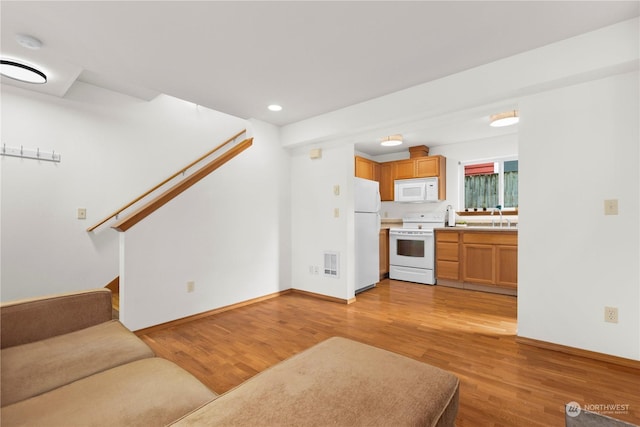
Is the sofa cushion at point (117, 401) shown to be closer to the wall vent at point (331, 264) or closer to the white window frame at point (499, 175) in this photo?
the wall vent at point (331, 264)

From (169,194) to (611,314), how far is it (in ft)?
12.8

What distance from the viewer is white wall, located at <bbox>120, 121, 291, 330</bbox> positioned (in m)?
2.79

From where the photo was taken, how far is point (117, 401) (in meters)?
0.98

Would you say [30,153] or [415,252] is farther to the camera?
[415,252]

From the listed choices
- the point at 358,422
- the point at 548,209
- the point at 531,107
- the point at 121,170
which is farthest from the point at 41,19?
the point at 548,209

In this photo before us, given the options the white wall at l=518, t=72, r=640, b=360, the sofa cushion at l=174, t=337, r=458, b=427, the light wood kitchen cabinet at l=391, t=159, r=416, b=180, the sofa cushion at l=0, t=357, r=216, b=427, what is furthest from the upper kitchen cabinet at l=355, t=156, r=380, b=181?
the sofa cushion at l=0, t=357, r=216, b=427

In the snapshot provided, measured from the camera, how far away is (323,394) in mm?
933

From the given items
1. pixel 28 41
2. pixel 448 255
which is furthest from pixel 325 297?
pixel 28 41

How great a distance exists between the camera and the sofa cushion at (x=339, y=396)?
2.69ft

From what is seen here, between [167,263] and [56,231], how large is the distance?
1286 millimetres

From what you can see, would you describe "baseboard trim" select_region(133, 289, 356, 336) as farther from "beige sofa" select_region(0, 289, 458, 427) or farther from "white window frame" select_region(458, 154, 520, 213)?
"white window frame" select_region(458, 154, 520, 213)

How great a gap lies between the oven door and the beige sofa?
371 cm

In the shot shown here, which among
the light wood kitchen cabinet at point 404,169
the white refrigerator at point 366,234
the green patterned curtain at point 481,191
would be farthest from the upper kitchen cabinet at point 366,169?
the green patterned curtain at point 481,191

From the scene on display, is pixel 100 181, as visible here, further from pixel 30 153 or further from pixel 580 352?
pixel 580 352
